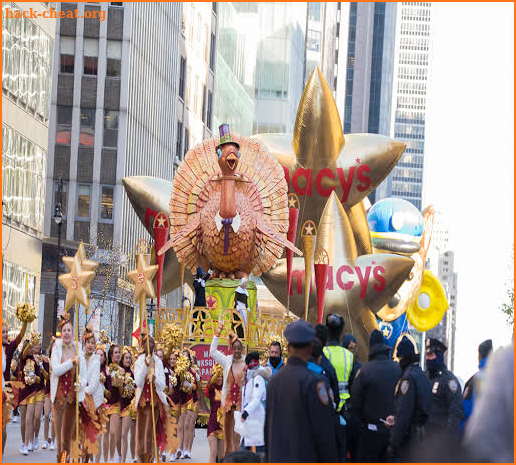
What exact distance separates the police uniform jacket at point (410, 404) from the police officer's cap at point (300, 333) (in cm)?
234

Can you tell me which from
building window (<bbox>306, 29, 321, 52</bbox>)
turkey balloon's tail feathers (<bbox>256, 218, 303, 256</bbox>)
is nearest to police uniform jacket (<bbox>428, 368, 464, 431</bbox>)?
turkey balloon's tail feathers (<bbox>256, 218, 303, 256</bbox>)

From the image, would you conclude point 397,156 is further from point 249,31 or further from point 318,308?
point 249,31

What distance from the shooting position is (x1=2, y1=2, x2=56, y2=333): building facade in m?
35.6

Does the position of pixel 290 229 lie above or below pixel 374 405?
above

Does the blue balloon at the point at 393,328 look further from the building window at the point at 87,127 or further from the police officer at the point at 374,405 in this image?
the building window at the point at 87,127

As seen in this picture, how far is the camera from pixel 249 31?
264 ft

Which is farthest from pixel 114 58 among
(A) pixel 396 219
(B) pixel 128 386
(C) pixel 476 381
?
(C) pixel 476 381

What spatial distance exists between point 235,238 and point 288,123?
6219 centimetres

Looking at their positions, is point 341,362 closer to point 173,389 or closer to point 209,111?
point 173,389

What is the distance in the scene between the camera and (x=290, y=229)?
73.8 ft

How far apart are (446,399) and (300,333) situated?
3.38 m

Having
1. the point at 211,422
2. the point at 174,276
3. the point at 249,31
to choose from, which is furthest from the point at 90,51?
the point at 211,422

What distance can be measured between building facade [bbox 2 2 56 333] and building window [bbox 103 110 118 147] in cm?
1469

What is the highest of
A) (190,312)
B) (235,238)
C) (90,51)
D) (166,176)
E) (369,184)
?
(90,51)
